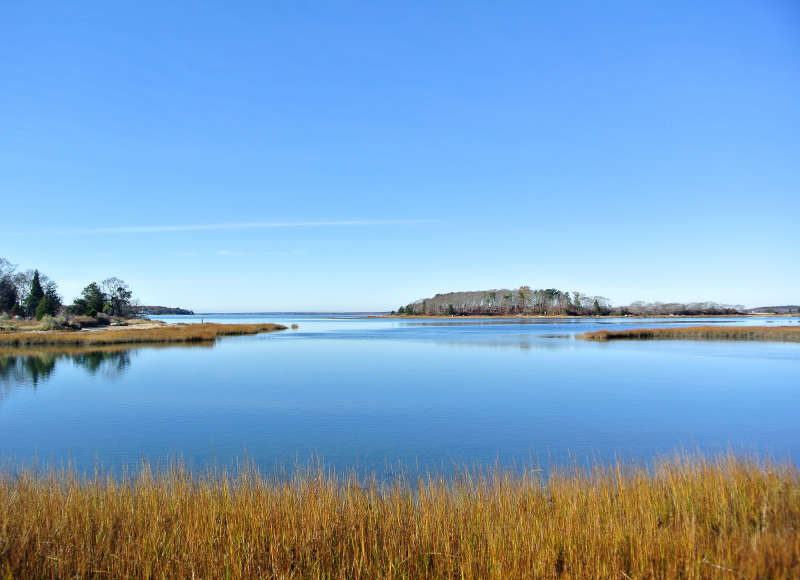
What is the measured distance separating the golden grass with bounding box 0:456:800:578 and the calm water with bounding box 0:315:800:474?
3.05 meters

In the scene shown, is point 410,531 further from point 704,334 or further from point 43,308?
point 43,308

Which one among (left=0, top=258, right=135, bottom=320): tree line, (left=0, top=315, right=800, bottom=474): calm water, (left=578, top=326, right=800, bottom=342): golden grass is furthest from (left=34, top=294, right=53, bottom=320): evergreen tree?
(left=578, top=326, right=800, bottom=342): golden grass

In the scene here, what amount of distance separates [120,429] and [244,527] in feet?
28.5

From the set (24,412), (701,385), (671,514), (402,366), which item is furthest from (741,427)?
(24,412)

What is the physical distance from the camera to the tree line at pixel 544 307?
425 ft

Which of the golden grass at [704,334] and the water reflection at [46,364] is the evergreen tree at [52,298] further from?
the golden grass at [704,334]

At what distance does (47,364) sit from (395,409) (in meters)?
20.3

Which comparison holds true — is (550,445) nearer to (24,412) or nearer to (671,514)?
(671,514)

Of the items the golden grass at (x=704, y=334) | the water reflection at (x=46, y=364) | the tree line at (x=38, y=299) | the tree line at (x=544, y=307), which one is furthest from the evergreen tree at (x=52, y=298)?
the tree line at (x=544, y=307)

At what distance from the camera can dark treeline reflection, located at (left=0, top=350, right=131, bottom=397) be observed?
66.6 feet

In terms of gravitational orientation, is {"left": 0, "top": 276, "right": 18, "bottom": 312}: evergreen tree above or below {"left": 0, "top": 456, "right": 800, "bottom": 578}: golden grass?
above

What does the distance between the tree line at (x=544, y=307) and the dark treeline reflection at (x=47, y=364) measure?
119 metres

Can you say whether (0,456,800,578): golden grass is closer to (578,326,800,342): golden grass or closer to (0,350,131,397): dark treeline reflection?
(0,350,131,397): dark treeline reflection

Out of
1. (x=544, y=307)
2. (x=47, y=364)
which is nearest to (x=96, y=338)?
(x=47, y=364)
